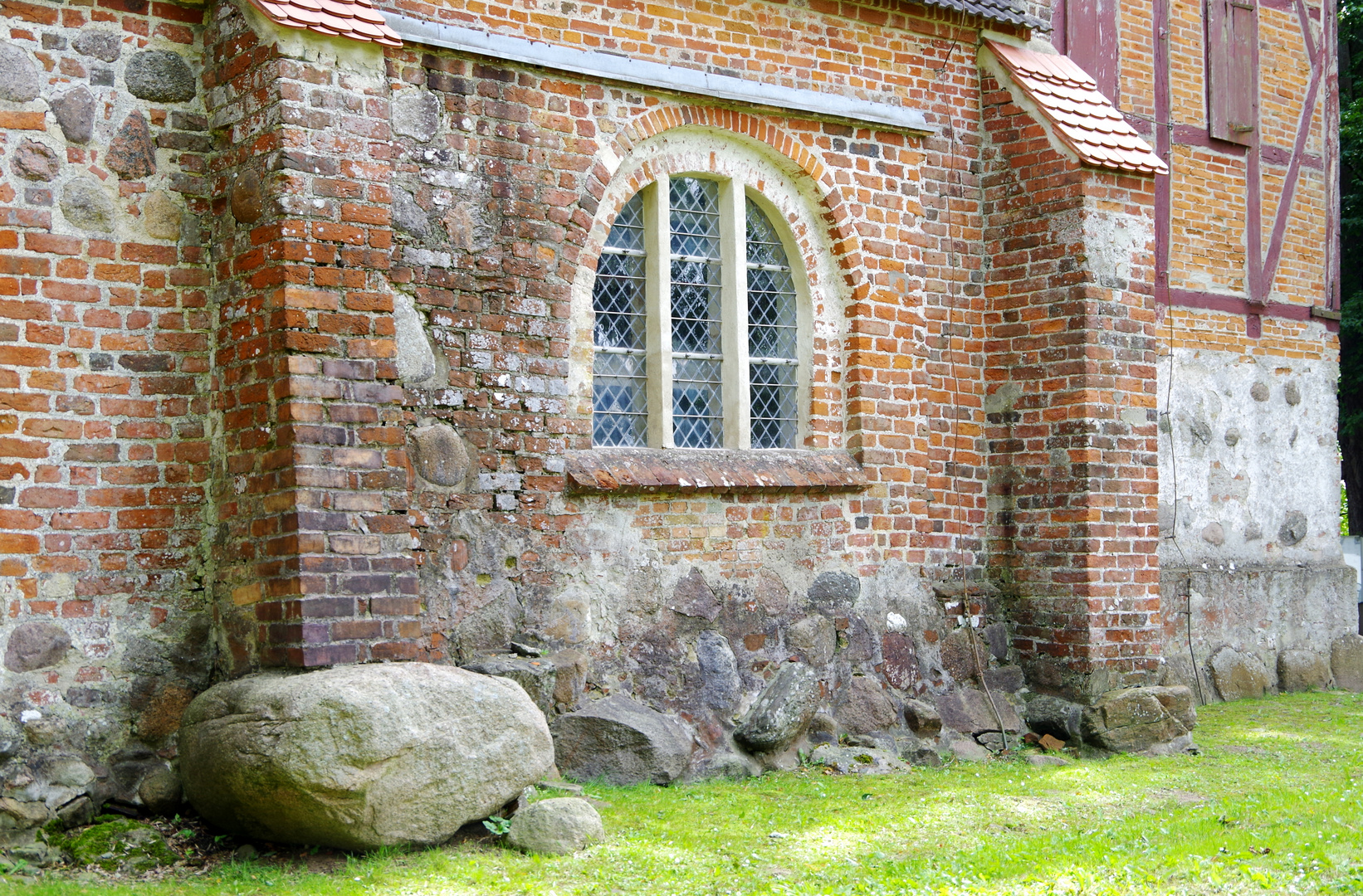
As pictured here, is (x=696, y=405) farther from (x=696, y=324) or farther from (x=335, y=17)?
(x=335, y=17)

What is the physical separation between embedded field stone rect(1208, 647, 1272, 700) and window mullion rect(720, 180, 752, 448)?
4991mm

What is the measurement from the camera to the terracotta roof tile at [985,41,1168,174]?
8.48m

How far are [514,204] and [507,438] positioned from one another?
4.02 ft

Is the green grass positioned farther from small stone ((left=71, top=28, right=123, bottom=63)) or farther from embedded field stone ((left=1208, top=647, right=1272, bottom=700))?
small stone ((left=71, top=28, right=123, bottom=63))

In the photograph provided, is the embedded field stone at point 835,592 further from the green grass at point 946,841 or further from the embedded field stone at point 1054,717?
the embedded field stone at point 1054,717

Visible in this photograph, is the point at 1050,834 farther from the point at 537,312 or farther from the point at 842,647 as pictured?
the point at 537,312

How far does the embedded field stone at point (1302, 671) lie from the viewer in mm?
11023

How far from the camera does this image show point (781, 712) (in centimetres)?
744

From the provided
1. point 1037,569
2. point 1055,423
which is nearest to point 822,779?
point 1037,569

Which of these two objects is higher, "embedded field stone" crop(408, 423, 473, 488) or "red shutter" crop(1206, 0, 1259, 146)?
"red shutter" crop(1206, 0, 1259, 146)

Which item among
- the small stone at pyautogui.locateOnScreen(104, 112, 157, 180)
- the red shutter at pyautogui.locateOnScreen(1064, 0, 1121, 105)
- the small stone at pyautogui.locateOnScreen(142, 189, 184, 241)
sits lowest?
the small stone at pyautogui.locateOnScreen(142, 189, 184, 241)

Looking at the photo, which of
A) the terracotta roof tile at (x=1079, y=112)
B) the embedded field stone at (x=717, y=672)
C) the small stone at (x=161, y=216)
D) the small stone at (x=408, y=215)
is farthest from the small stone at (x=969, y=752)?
the small stone at (x=161, y=216)

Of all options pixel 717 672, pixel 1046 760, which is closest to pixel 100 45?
pixel 717 672

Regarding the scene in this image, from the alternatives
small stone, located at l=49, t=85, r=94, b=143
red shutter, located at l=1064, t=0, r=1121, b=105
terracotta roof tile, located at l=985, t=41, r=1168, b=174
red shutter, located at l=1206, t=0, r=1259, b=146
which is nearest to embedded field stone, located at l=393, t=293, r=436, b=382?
small stone, located at l=49, t=85, r=94, b=143
